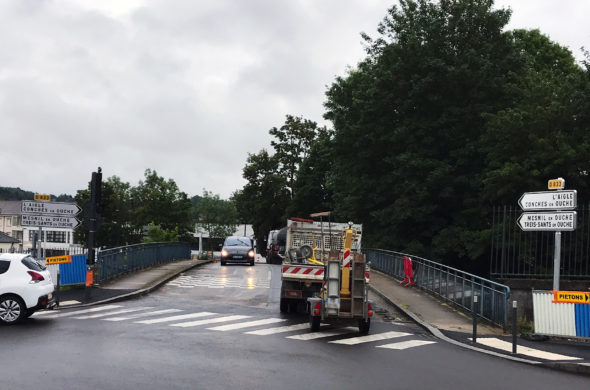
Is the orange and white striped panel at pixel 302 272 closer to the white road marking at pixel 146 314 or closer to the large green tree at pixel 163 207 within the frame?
the white road marking at pixel 146 314

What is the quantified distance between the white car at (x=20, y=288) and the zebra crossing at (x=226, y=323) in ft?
3.27

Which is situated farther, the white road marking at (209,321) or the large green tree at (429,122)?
the large green tree at (429,122)

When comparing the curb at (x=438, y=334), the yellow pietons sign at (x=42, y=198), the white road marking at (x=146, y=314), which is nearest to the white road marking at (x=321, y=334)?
the curb at (x=438, y=334)

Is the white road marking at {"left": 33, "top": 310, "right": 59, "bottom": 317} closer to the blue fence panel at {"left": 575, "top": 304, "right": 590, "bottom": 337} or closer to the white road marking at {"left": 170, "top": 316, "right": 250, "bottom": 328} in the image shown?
the white road marking at {"left": 170, "top": 316, "right": 250, "bottom": 328}

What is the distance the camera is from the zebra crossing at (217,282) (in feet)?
82.0

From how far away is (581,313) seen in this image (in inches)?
565

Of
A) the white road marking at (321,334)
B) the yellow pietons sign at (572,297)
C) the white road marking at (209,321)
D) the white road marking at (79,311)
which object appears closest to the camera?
the white road marking at (321,334)

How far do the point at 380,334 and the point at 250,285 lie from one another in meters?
11.3

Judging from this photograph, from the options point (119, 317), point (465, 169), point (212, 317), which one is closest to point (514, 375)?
point (212, 317)

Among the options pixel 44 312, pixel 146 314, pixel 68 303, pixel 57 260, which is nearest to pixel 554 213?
pixel 146 314

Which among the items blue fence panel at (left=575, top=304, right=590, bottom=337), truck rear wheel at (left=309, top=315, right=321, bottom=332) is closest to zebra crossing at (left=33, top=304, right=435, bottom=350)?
truck rear wheel at (left=309, top=315, right=321, bottom=332)

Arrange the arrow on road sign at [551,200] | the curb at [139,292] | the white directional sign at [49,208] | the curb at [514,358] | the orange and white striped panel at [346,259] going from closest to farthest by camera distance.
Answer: the curb at [514,358], the orange and white striped panel at [346,259], the arrow on road sign at [551,200], the curb at [139,292], the white directional sign at [49,208]

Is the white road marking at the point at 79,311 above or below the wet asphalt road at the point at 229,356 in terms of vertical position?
below

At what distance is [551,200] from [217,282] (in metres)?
15.0
